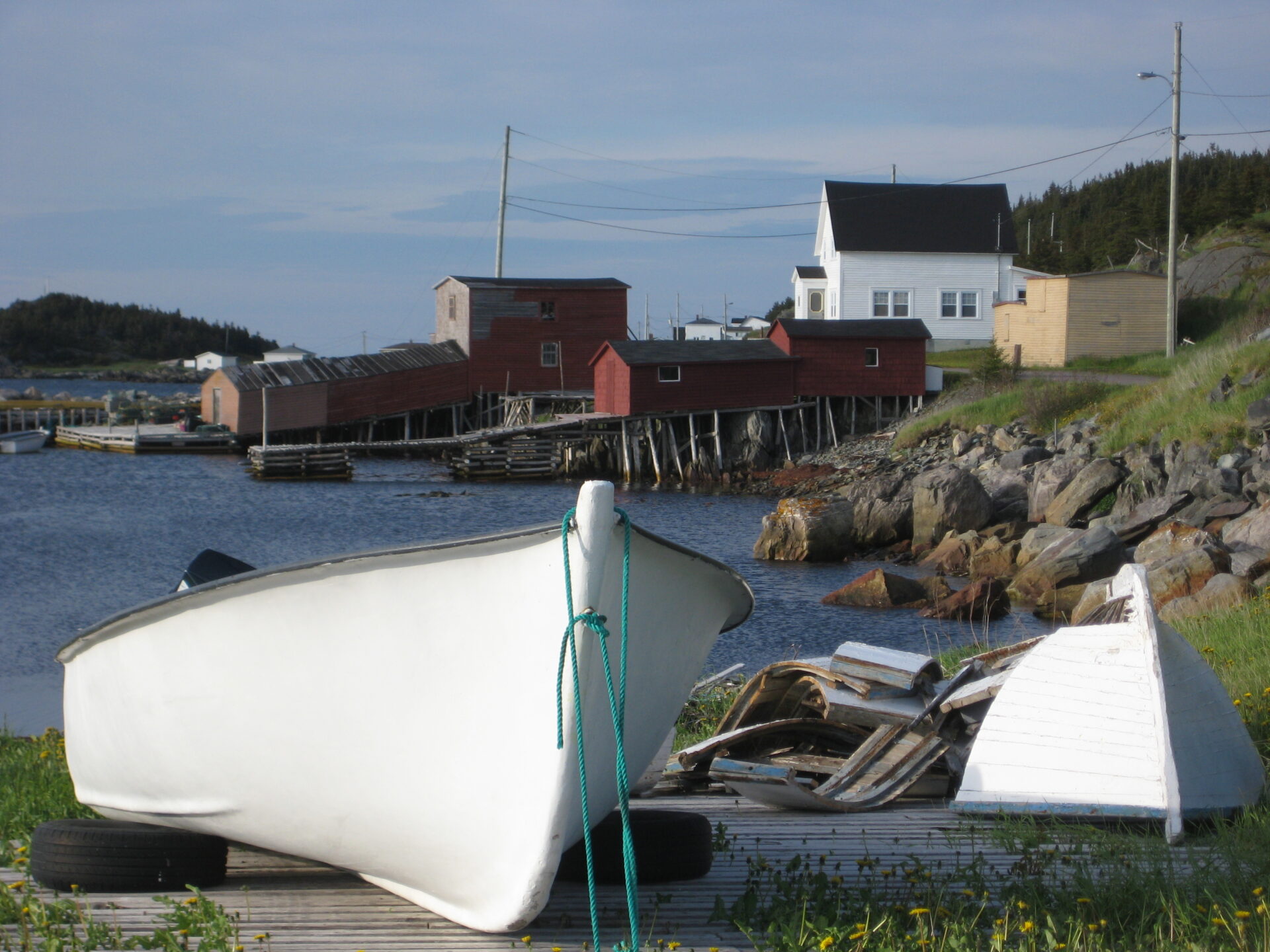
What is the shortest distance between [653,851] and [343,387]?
1951 inches

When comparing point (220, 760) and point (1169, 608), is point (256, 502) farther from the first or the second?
point (220, 760)

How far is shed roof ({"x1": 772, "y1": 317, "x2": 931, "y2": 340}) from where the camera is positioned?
45500 mm

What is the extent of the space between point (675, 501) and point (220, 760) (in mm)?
34009

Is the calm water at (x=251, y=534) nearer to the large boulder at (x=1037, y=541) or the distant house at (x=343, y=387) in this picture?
the distant house at (x=343, y=387)

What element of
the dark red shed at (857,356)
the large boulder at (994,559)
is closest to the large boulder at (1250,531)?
the large boulder at (994,559)

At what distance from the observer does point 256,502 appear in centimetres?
3853

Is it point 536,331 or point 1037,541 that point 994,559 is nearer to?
point 1037,541

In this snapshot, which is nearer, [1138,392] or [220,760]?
[220,760]

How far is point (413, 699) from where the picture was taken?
4227 mm

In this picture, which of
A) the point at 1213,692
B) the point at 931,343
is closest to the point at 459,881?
the point at 1213,692

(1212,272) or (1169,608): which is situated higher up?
(1212,272)

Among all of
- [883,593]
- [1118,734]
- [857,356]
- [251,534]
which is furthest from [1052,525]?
[857,356]

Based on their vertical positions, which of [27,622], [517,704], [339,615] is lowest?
[27,622]

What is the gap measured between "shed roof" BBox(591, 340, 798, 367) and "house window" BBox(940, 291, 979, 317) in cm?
1045
